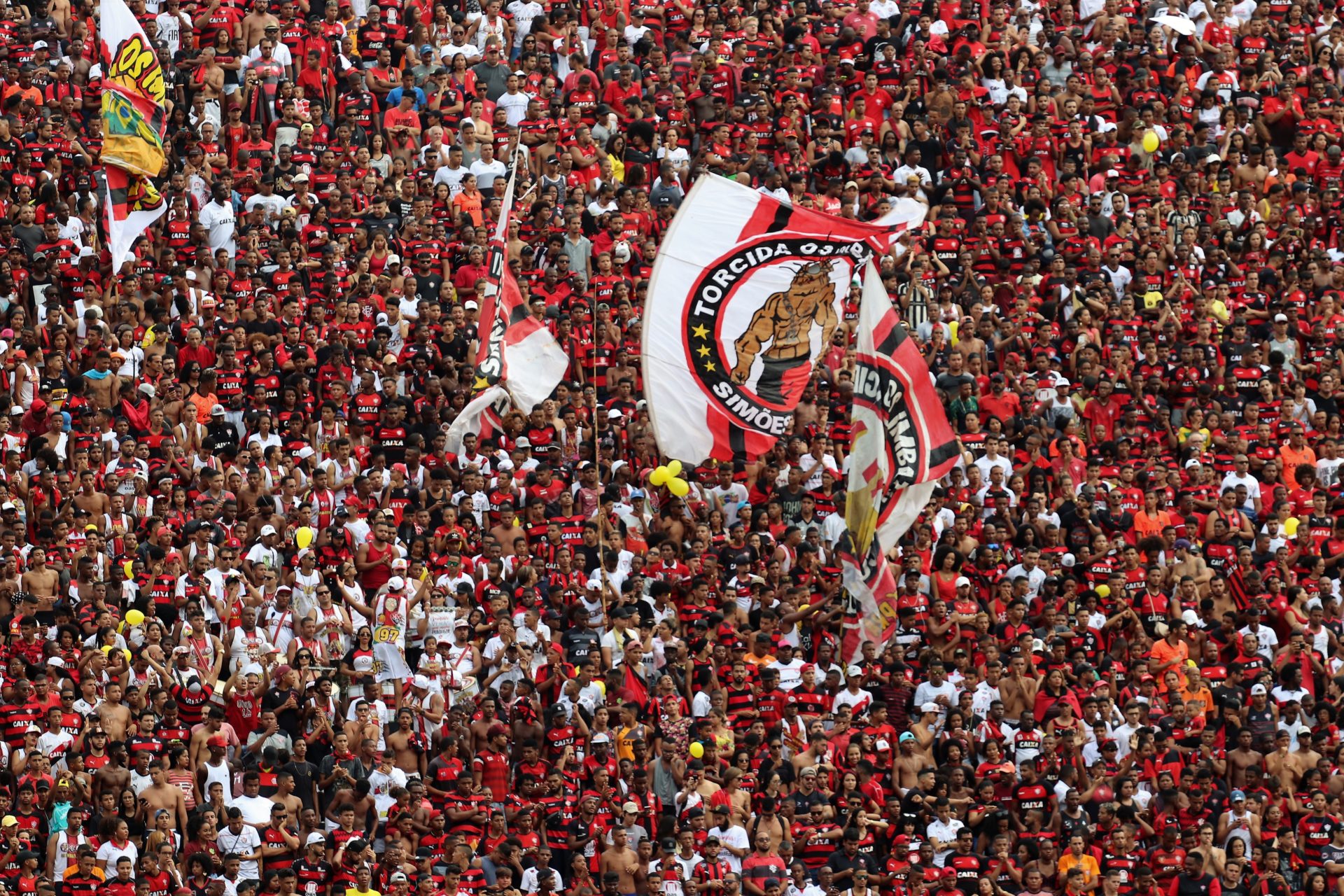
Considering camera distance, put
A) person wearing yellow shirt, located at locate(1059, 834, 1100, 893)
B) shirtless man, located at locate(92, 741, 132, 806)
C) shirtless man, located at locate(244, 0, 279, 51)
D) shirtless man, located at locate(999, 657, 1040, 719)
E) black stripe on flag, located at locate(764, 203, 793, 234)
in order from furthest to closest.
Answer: shirtless man, located at locate(244, 0, 279, 51) → shirtless man, located at locate(999, 657, 1040, 719) → person wearing yellow shirt, located at locate(1059, 834, 1100, 893) → black stripe on flag, located at locate(764, 203, 793, 234) → shirtless man, located at locate(92, 741, 132, 806)

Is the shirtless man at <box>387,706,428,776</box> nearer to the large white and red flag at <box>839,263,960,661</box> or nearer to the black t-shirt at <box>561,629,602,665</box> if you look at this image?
the black t-shirt at <box>561,629,602,665</box>

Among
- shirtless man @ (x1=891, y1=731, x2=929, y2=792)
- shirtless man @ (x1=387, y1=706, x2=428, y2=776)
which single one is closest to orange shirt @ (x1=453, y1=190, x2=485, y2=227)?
shirtless man @ (x1=387, y1=706, x2=428, y2=776)

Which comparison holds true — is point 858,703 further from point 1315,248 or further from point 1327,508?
point 1315,248

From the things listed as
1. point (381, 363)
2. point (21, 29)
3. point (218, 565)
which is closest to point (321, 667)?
point (218, 565)

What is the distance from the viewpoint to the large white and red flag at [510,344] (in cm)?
2442

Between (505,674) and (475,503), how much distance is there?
79.3 inches

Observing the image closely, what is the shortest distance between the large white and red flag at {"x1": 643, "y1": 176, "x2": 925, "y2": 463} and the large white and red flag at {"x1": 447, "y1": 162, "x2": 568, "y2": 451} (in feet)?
4.36

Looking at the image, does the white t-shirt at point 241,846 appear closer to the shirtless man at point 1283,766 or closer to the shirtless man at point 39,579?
the shirtless man at point 39,579

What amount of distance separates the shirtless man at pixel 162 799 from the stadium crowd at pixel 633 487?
0.04 metres

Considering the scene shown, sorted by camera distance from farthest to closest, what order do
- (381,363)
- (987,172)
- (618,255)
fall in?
(987,172) < (618,255) < (381,363)

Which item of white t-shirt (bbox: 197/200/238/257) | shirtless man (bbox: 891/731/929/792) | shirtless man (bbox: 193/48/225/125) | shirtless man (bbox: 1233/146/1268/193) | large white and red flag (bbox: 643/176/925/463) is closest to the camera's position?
large white and red flag (bbox: 643/176/925/463)

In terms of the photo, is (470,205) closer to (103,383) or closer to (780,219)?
(103,383)

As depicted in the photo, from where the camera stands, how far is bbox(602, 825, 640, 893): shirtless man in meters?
24.4

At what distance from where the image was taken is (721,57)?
106 ft
